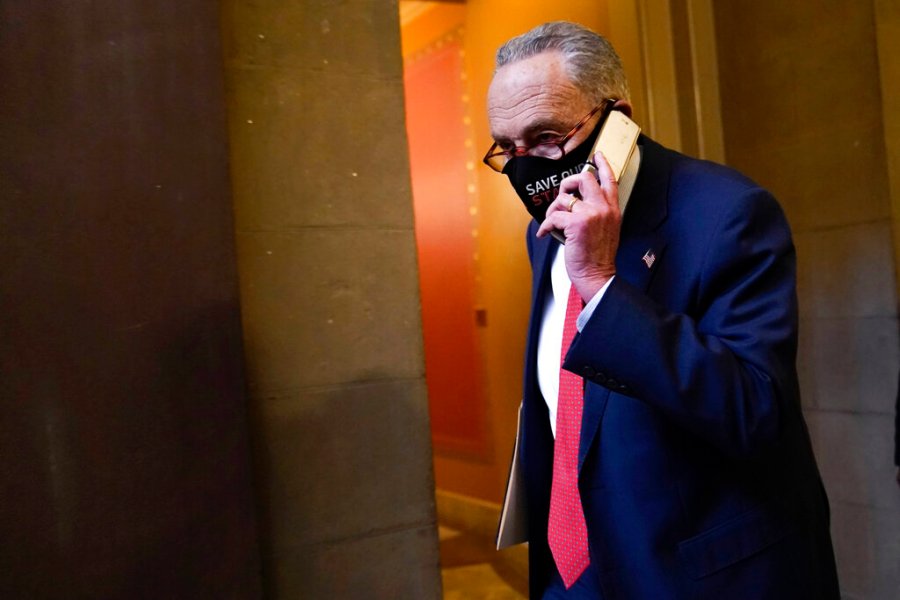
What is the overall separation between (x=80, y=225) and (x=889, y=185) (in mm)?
2824

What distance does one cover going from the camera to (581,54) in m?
1.38

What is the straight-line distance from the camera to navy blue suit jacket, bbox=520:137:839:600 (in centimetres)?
112

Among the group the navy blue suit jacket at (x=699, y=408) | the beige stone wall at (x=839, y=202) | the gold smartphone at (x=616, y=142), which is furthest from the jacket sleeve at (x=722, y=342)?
the beige stone wall at (x=839, y=202)

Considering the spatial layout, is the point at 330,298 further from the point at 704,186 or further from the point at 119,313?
the point at 704,186

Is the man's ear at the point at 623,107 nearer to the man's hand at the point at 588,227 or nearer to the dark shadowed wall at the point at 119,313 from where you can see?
the man's hand at the point at 588,227

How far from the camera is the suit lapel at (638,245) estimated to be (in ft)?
4.21

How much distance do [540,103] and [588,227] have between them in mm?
325

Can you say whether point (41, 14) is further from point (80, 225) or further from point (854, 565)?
point (854, 565)

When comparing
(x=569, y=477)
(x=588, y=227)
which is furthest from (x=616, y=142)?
(x=569, y=477)

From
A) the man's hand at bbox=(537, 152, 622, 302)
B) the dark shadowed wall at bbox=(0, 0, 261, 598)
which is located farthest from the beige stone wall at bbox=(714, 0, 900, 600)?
the dark shadowed wall at bbox=(0, 0, 261, 598)

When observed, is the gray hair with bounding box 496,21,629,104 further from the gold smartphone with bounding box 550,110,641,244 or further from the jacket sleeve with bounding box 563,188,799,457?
the jacket sleeve with bounding box 563,188,799,457

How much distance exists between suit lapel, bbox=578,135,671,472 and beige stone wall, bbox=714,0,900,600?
2086 millimetres

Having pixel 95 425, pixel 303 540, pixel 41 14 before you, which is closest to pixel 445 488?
pixel 303 540

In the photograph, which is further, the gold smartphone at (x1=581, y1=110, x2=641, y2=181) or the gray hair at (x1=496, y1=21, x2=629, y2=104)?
the gray hair at (x1=496, y1=21, x2=629, y2=104)
